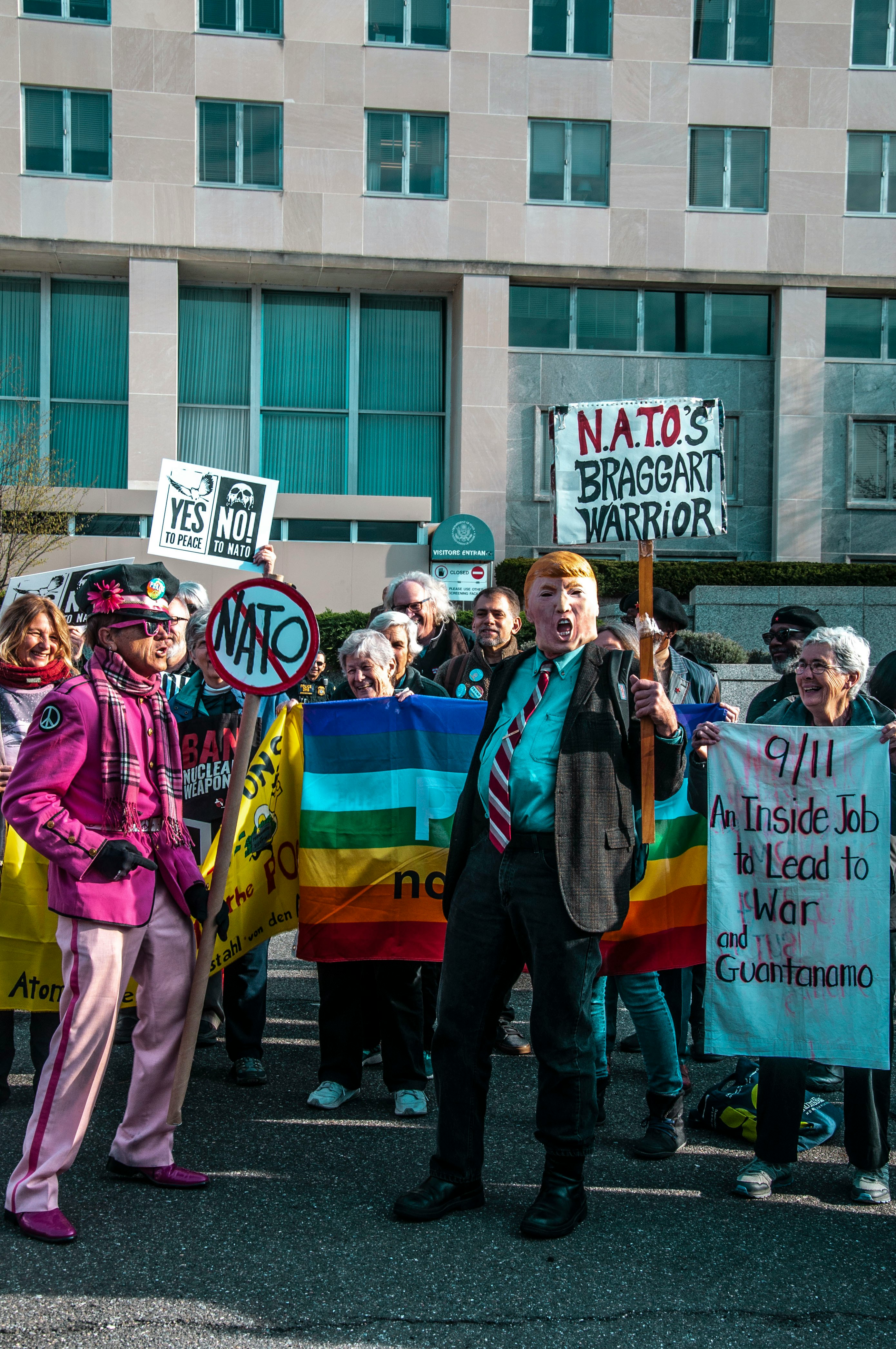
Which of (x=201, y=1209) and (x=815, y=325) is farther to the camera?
(x=815, y=325)

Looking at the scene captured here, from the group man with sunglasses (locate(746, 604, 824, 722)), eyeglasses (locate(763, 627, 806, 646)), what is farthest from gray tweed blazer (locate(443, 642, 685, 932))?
eyeglasses (locate(763, 627, 806, 646))

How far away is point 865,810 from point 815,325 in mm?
20920

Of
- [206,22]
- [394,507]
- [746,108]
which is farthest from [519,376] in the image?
[206,22]

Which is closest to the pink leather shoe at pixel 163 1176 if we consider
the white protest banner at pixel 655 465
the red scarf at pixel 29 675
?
the red scarf at pixel 29 675

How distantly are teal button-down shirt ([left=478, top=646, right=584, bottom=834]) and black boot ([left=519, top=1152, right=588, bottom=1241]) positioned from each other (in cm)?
109

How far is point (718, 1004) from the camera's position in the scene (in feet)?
14.6

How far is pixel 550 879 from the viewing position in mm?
3924

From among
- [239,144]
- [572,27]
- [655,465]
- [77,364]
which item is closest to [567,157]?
[572,27]

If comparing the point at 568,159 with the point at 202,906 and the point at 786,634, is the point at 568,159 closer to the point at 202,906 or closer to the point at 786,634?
the point at 786,634

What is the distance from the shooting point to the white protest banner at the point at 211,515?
8039 mm

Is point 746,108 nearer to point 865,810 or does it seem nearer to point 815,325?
point 815,325

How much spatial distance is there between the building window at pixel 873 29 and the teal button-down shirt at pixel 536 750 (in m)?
23.2

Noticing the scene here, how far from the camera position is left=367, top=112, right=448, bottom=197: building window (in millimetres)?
22219

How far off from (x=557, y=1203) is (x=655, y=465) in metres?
2.69
